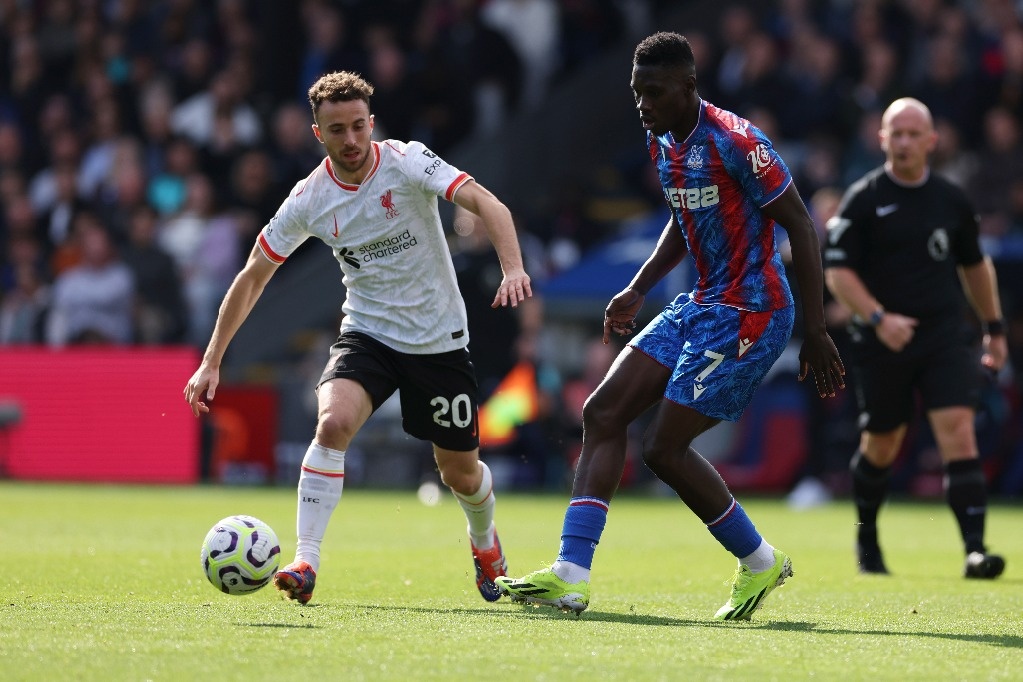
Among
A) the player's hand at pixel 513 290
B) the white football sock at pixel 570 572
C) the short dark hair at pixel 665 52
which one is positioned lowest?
the white football sock at pixel 570 572

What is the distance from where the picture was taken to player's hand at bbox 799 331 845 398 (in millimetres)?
6461

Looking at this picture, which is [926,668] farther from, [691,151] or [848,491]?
[848,491]

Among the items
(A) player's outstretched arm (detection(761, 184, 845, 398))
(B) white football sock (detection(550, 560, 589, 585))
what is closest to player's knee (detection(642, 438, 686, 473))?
(B) white football sock (detection(550, 560, 589, 585))

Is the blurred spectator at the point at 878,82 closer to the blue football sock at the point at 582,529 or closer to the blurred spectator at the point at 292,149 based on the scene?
the blurred spectator at the point at 292,149

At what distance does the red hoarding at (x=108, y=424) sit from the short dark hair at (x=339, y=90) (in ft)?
37.9

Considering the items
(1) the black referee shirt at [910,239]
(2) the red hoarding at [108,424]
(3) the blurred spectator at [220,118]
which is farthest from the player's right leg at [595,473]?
(3) the blurred spectator at [220,118]

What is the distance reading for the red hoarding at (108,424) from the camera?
1858cm

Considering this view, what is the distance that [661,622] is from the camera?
21.9ft

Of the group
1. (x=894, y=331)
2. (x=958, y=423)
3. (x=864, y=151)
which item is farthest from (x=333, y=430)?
(x=864, y=151)

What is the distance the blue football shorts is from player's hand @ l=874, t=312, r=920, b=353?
2.53 metres

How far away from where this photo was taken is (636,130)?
21.8 m

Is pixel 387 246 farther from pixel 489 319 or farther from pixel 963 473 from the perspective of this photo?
pixel 489 319

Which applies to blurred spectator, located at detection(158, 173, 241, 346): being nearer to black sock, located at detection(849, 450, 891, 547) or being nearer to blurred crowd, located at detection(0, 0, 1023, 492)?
blurred crowd, located at detection(0, 0, 1023, 492)

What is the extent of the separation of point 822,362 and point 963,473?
336 centimetres
